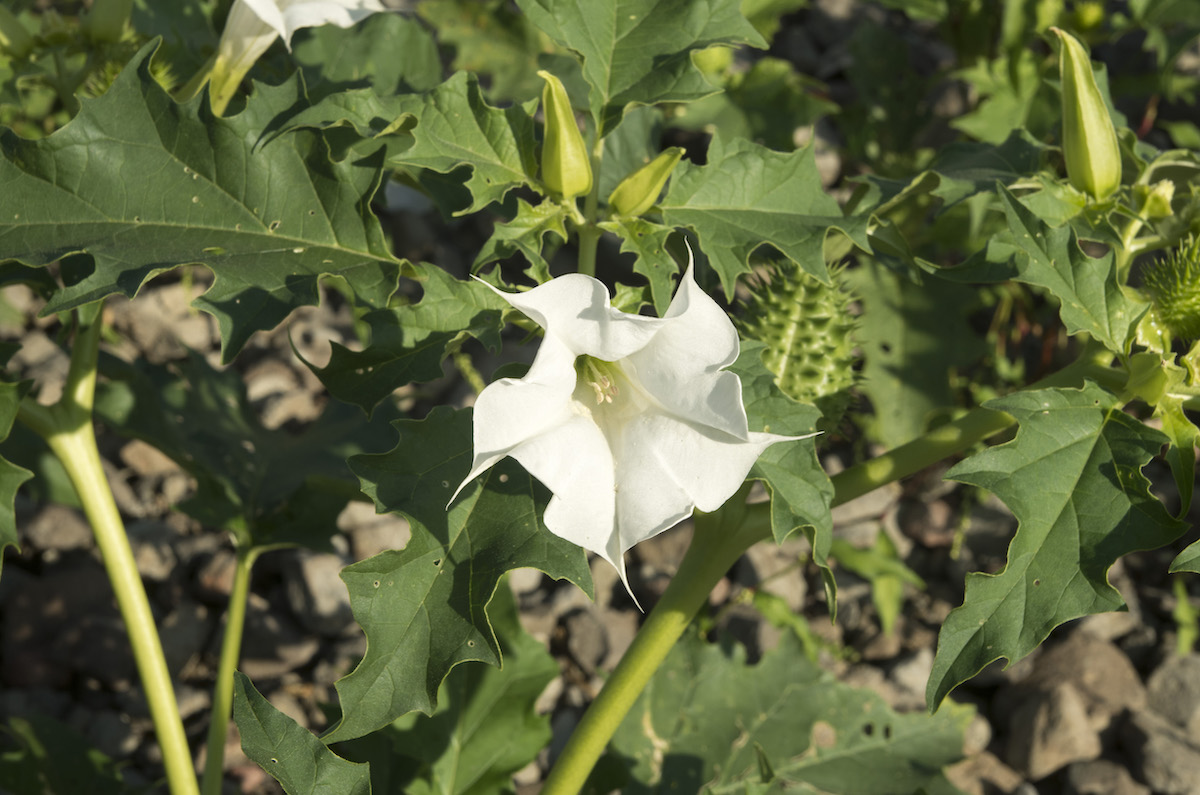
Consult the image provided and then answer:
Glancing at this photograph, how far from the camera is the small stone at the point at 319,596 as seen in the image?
240 centimetres

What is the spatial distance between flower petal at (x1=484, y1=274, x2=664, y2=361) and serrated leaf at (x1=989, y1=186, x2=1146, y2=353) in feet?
1.61

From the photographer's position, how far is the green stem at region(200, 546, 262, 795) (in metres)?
1.57

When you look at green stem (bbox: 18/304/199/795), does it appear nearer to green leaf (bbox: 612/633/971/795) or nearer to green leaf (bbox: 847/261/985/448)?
green leaf (bbox: 612/633/971/795)

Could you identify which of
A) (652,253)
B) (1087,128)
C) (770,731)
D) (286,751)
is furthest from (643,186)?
(770,731)

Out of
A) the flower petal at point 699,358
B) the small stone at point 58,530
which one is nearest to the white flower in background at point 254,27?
the flower petal at point 699,358

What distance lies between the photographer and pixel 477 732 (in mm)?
1745

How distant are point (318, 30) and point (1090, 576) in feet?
5.06

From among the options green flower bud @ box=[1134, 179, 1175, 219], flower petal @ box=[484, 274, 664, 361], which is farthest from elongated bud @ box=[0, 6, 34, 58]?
green flower bud @ box=[1134, 179, 1175, 219]

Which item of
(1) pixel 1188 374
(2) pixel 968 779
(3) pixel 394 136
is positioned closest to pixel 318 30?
(3) pixel 394 136

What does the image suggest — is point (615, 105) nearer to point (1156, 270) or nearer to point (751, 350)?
point (751, 350)

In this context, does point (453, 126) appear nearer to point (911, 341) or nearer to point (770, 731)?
point (770, 731)

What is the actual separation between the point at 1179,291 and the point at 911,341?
1.30 metres

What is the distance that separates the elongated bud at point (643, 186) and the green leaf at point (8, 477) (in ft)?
2.42

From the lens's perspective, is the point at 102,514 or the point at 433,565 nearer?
the point at 433,565
